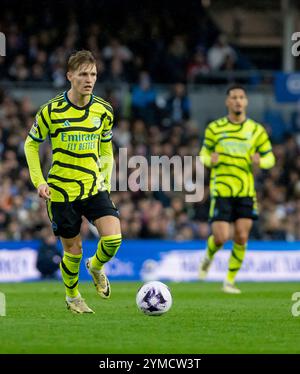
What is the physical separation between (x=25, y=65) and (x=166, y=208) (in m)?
5.34

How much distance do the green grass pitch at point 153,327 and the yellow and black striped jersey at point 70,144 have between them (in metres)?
1.31

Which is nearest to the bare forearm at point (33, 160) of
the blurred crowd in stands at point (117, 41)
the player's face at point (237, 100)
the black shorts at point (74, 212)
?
the black shorts at point (74, 212)

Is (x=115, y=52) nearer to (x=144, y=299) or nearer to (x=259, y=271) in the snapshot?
(x=259, y=271)

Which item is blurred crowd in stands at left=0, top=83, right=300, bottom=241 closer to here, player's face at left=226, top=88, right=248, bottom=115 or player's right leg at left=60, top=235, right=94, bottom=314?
player's face at left=226, top=88, right=248, bottom=115

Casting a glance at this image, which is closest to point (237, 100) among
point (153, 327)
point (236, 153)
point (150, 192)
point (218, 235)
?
point (236, 153)

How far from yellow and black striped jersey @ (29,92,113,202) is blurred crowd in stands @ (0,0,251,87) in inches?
568

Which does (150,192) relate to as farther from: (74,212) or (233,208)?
(74,212)

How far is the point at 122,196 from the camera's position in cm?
2275

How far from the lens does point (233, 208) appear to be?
50.9ft

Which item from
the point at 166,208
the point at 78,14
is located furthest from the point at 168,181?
the point at 78,14

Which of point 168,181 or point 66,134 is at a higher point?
point 168,181

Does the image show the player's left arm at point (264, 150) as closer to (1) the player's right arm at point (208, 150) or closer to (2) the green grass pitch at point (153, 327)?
(1) the player's right arm at point (208, 150)

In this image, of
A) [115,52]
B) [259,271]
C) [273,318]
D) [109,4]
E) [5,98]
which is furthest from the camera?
[109,4]

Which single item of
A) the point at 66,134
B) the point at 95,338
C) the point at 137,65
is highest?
the point at 137,65
